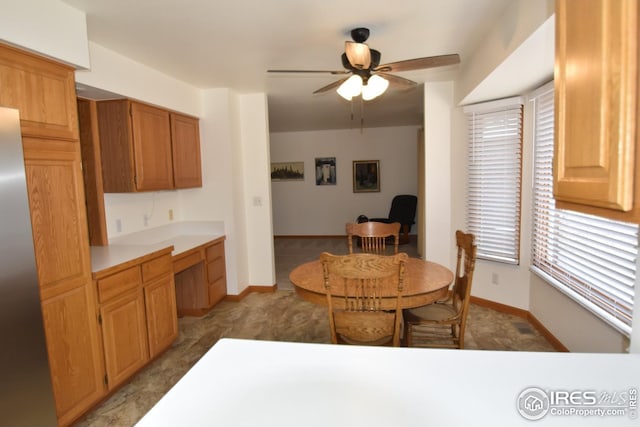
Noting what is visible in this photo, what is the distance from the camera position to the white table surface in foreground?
0.81 meters

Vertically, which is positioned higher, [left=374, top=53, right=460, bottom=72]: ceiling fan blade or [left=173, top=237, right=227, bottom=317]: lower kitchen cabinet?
[left=374, top=53, right=460, bottom=72]: ceiling fan blade

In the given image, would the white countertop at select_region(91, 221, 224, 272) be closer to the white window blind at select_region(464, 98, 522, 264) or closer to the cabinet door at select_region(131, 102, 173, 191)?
the cabinet door at select_region(131, 102, 173, 191)

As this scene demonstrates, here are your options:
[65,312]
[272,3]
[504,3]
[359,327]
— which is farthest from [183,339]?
[504,3]

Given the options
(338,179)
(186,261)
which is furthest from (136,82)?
(338,179)

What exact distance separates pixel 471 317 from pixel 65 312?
3.40 m

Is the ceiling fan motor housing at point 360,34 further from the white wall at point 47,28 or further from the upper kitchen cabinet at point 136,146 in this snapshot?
the upper kitchen cabinet at point 136,146

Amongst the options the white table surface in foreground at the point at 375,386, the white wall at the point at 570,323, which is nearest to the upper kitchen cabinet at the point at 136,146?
the white table surface in foreground at the point at 375,386

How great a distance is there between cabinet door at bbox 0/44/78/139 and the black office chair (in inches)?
221

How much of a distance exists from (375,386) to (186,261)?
2827 mm

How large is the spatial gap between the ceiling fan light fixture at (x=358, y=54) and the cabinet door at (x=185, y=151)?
2.13 meters

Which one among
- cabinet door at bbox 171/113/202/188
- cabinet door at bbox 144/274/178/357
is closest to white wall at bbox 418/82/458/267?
cabinet door at bbox 171/113/202/188

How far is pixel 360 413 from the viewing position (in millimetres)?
829

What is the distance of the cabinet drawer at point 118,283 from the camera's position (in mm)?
2292

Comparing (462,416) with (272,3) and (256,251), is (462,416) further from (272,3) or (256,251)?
(256,251)
